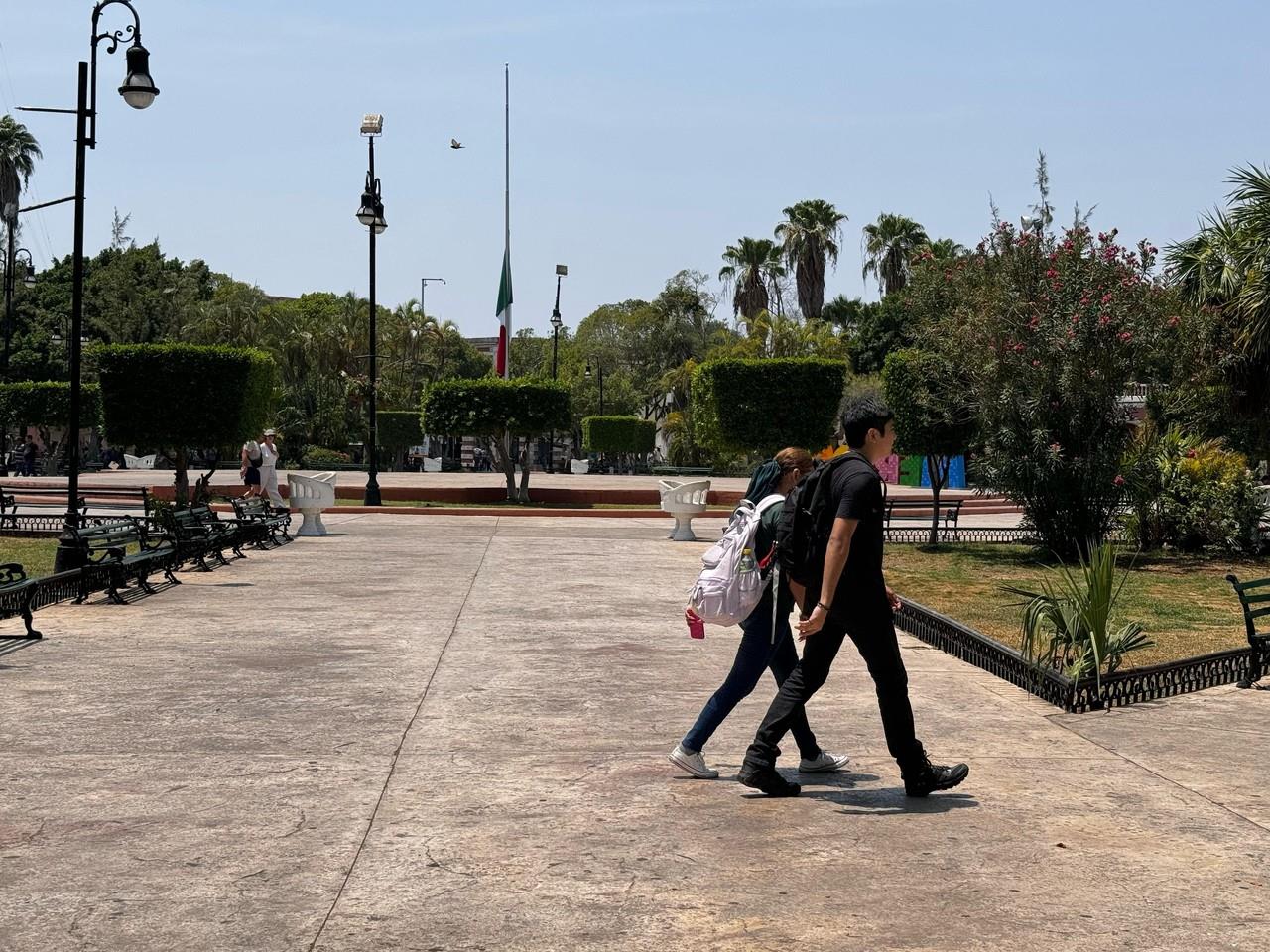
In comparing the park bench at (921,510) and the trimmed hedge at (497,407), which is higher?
the trimmed hedge at (497,407)

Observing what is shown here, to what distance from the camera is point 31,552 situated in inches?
742

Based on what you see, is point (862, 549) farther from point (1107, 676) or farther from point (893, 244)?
point (893, 244)

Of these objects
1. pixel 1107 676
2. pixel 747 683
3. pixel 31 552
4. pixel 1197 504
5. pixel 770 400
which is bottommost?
pixel 31 552

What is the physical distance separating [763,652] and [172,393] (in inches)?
743

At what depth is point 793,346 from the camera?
197 feet

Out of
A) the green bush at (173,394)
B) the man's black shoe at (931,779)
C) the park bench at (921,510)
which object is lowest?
the man's black shoe at (931,779)

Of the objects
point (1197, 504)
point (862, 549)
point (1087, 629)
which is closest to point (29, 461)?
point (1197, 504)

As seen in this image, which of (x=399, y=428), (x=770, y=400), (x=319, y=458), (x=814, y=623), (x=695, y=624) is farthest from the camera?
(x=399, y=428)

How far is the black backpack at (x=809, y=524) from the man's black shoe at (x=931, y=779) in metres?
0.90

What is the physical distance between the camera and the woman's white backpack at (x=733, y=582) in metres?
5.88

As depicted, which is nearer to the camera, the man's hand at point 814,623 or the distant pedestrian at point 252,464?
the man's hand at point 814,623

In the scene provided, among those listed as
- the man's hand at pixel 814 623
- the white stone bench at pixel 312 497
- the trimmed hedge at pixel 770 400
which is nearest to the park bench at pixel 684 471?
the trimmed hedge at pixel 770 400

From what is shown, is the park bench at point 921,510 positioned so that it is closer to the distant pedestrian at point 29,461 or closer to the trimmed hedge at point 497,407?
the trimmed hedge at point 497,407

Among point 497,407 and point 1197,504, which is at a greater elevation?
point 497,407
